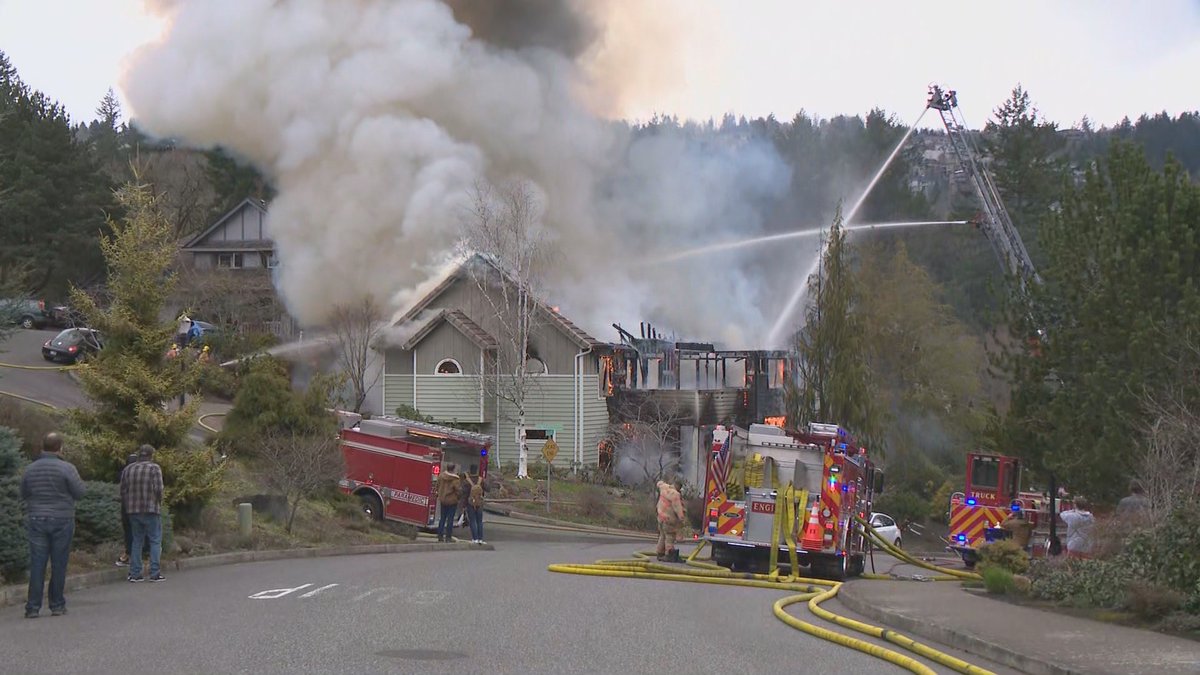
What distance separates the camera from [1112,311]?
2239cm

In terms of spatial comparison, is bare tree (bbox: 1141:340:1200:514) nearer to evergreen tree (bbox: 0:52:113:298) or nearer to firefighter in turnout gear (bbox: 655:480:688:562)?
firefighter in turnout gear (bbox: 655:480:688:562)

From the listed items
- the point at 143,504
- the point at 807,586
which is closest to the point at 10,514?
the point at 143,504

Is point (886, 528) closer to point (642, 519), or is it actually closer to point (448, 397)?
point (642, 519)

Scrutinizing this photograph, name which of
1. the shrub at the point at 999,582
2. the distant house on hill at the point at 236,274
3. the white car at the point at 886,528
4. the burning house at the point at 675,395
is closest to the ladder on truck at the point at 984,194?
the burning house at the point at 675,395

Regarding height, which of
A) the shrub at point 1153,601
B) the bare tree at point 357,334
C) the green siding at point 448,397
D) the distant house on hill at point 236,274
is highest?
the distant house on hill at point 236,274

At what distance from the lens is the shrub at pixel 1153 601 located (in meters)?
12.4

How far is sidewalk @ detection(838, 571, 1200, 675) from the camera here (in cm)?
1005

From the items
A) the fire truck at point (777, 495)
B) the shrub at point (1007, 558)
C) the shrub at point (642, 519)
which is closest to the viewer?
the shrub at point (1007, 558)

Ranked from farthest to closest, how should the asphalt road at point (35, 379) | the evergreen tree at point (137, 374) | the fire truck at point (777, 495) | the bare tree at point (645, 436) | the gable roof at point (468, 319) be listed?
the bare tree at point (645, 436) < the gable roof at point (468, 319) < the asphalt road at point (35, 379) < the fire truck at point (777, 495) < the evergreen tree at point (137, 374)

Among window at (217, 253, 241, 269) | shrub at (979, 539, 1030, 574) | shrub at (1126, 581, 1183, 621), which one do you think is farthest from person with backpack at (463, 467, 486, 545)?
window at (217, 253, 241, 269)

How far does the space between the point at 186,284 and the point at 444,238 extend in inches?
464

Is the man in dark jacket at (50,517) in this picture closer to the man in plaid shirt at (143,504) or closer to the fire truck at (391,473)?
the man in plaid shirt at (143,504)

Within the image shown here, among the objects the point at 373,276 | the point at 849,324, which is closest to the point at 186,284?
the point at 373,276

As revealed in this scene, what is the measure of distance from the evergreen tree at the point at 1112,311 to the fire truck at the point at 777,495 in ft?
14.1
